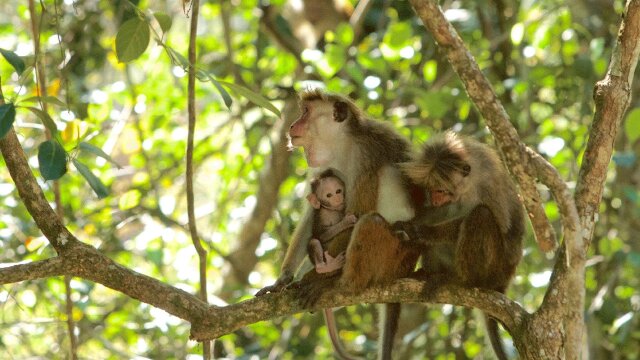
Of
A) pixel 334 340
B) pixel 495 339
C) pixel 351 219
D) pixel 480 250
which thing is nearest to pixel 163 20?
pixel 351 219

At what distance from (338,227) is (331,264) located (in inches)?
11.4

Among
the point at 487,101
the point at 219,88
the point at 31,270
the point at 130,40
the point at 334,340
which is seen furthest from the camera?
the point at 334,340

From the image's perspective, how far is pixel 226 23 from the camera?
804 centimetres

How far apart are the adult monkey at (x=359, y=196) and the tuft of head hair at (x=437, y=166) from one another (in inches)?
5.9

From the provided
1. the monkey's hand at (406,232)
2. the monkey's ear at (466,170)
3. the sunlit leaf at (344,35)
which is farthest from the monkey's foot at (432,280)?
the sunlit leaf at (344,35)

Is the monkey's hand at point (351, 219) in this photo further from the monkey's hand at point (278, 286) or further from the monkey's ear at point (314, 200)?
the monkey's hand at point (278, 286)

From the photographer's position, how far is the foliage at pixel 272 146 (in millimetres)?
7152

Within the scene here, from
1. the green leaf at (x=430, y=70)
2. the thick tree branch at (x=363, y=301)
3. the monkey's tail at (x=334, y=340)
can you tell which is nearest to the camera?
the thick tree branch at (x=363, y=301)

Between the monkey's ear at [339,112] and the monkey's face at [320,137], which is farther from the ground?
the monkey's ear at [339,112]

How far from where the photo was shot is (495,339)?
5109 mm

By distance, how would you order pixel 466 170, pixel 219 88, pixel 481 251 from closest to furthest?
pixel 219 88 → pixel 481 251 → pixel 466 170

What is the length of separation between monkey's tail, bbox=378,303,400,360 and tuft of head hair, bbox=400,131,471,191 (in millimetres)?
848

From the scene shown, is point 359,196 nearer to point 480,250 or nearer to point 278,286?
point 278,286

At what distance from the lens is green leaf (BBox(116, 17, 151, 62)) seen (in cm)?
437
